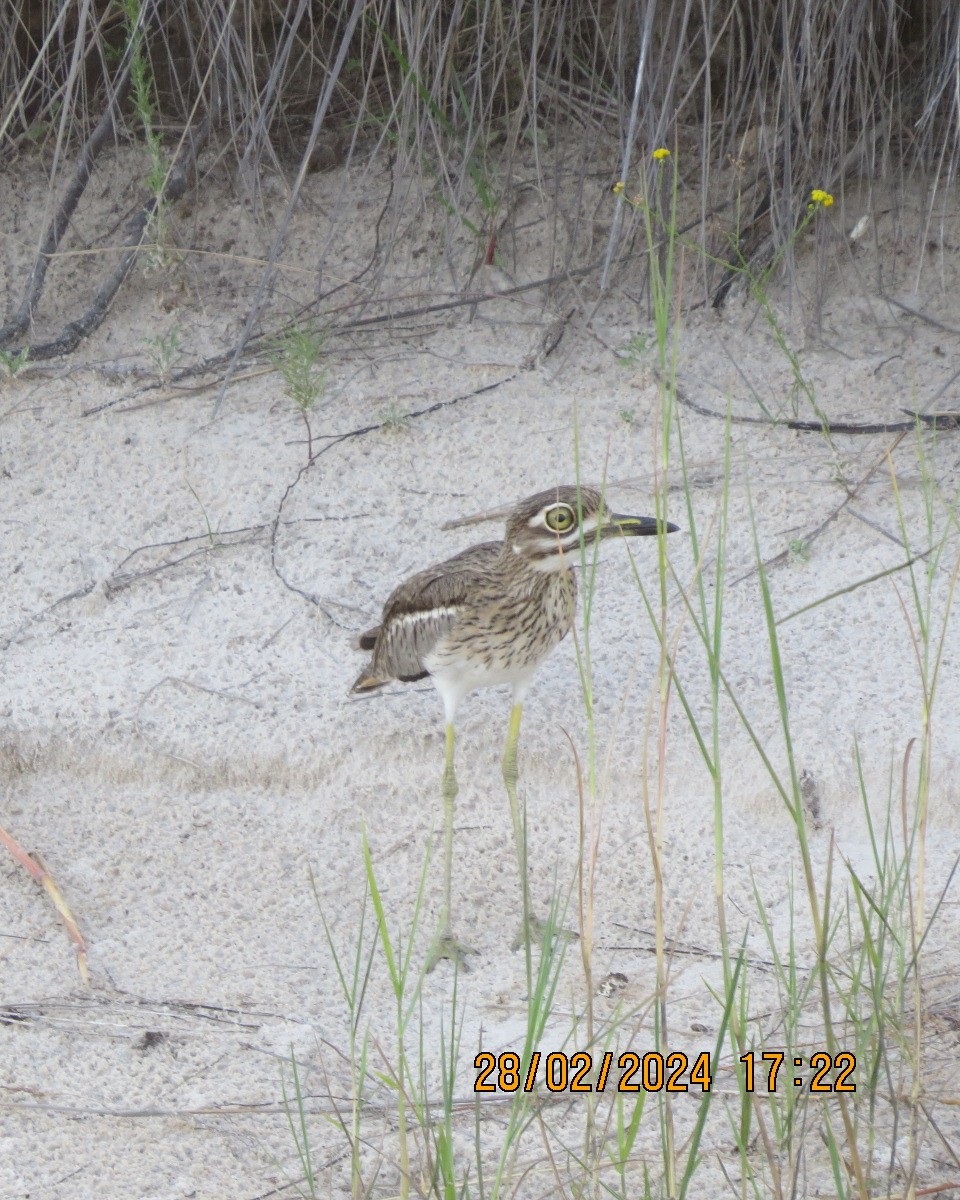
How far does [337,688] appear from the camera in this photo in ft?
11.9

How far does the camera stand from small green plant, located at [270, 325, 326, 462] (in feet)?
13.6

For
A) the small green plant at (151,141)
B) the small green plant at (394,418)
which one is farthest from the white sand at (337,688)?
the small green plant at (151,141)

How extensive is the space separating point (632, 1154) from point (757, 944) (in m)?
0.73

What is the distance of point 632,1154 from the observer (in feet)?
7.61

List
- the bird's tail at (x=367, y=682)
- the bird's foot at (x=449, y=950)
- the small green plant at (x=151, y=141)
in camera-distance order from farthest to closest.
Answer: the small green plant at (x=151, y=141) → the bird's tail at (x=367, y=682) → the bird's foot at (x=449, y=950)

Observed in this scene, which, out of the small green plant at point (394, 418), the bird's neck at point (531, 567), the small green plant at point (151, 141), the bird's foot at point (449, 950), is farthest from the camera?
the small green plant at point (394, 418)

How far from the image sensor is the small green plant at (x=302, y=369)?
415 cm

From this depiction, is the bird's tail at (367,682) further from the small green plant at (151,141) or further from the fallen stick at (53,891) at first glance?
the small green plant at (151,141)

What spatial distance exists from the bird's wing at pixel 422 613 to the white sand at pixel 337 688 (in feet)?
1.06

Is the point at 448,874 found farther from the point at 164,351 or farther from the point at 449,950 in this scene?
the point at 164,351

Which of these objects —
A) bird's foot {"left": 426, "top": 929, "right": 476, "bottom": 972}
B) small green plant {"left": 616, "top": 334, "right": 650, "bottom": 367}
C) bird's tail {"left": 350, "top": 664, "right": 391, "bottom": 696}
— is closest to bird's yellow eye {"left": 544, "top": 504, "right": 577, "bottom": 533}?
bird's tail {"left": 350, "top": 664, "right": 391, "bottom": 696}

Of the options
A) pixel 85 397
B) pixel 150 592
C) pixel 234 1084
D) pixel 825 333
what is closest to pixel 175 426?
pixel 85 397

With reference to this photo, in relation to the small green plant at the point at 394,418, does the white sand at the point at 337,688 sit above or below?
below

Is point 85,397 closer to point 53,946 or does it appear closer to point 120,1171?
point 53,946
